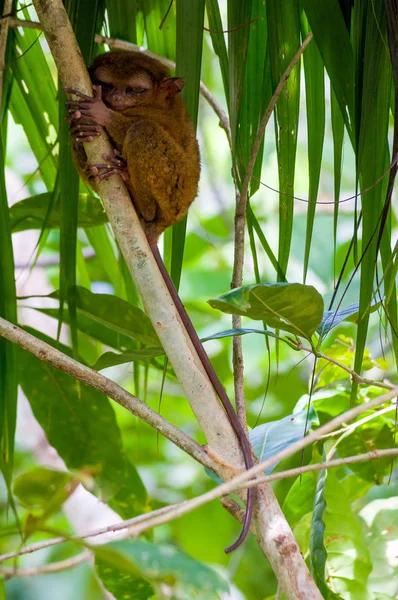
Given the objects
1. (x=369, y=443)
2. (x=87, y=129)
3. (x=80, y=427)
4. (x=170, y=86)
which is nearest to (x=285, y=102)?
(x=87, y=129)

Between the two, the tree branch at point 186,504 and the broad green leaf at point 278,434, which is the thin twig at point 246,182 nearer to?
the broad green leaf at point 278,434

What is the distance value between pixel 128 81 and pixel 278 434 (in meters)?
1.41

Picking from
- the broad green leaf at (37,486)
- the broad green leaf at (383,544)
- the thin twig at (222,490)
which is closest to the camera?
the thin twig at (222,490)

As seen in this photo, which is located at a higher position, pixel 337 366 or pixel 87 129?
pixel 87 129

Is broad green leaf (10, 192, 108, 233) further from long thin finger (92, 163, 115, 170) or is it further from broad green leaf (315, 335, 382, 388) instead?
broad green leaf (315, 335, 382, 388)

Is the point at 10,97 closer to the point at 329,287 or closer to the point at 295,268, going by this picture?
the point at 329,287

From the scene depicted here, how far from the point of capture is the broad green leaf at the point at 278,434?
214cm

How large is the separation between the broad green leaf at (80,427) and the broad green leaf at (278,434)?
1.90ft

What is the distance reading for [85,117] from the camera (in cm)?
214

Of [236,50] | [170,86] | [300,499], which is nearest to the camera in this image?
[236,50]

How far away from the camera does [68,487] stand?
959 millimetres

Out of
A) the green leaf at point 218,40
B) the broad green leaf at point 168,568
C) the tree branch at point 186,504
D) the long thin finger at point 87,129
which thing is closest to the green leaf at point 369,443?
the tree branch at point 186,504

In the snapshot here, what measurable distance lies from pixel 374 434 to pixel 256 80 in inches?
48.4

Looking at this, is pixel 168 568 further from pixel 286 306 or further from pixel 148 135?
pixel 148 135
